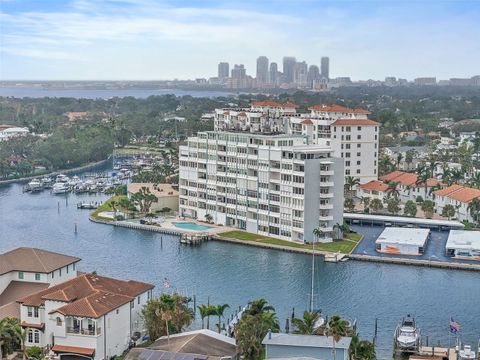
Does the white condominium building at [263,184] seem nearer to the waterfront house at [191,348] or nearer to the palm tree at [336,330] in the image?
the waterfront house at [191,348]

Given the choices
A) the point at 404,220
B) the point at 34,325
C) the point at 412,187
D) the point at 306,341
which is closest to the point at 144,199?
the point at 404,220

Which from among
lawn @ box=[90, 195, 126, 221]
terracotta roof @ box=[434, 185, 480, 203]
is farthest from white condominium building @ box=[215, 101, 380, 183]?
lawn @ box=[90, 195, 126, 221]

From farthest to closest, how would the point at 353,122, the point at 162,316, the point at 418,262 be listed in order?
the point at 353,122 → the point at 418,262 → the point at 162,316

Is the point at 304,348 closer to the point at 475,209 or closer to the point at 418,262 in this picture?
the point at 418,262

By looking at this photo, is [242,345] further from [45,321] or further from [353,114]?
[353,114]

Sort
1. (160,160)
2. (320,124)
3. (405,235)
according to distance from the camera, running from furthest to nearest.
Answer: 1. (160,160)
2. (320,124)
3. (405,235)

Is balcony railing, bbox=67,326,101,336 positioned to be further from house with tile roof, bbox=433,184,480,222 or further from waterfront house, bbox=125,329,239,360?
house with tile roof, bbox=433,184,480,222

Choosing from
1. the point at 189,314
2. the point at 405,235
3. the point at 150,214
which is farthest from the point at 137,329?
the point at 150,214
